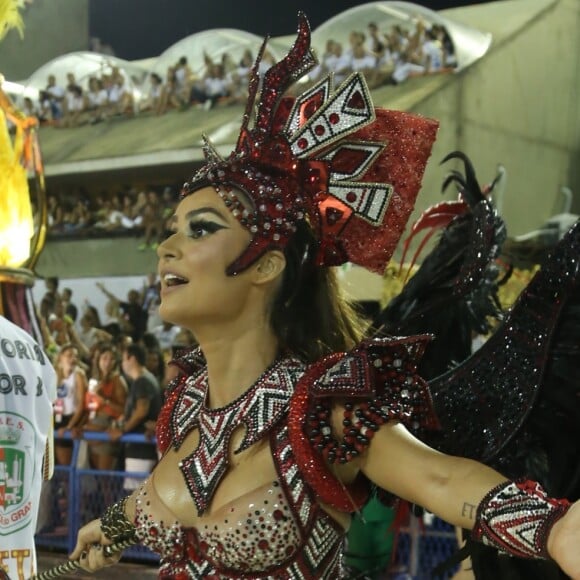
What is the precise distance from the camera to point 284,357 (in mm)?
2002

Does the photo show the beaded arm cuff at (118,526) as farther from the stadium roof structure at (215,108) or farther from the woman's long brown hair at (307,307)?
the stadium roof structure at (215,108)

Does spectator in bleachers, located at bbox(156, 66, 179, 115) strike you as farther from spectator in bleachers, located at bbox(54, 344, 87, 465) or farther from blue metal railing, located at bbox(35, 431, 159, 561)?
blue metal railing, located at bbox(35, 431, 159, 561)

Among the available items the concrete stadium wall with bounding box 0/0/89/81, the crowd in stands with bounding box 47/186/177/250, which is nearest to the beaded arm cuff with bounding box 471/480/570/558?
the concrete stadium wall with bounding box 0/0/89/81

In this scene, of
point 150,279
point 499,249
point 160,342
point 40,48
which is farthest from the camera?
point 40,48

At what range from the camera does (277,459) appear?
184cm

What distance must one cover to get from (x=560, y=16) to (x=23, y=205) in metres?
5.86

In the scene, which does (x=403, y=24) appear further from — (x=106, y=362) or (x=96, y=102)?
(x=96, y=102)

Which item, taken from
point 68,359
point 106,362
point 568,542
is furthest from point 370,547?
point 68,359

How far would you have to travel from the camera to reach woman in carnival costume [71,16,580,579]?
179 centimetres

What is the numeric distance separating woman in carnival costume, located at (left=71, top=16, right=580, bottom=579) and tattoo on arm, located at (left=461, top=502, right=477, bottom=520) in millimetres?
109

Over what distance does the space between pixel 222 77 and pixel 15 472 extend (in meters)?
7.78

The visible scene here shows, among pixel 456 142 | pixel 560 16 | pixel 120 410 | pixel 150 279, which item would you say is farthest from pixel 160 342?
pixel 560 16

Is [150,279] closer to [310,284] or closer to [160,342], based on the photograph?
[160,342]

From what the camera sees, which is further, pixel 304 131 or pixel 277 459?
pixel 304 131
